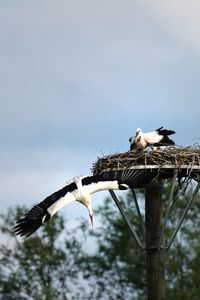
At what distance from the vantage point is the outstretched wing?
16.1m

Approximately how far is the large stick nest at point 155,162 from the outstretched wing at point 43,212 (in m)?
0.79

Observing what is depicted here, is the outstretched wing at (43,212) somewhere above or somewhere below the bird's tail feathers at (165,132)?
below

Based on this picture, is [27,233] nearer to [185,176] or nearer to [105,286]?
[185,176]

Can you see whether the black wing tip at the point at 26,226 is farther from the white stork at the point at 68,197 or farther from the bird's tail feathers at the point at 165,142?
the bird's tail feathers at the point at 165,142

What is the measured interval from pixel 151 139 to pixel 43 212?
2.38m

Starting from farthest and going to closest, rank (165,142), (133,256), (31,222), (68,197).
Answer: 1. (133,256)
2. (165,142)
3. (31,222)
4. (68,197)

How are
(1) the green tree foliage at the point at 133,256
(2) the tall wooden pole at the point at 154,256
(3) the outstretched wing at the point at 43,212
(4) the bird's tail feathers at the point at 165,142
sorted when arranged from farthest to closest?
(1) the green tree foliage at the point at 133,256 → (4) the bird's tail feathers at the point at 165,142 → (2) the tall wooden pole at the point at 154,256 → (3) the outstretched wing at the point at 43,212

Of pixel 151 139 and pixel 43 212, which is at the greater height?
pixel 151 139

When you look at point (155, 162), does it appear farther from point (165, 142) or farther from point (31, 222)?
point (31, 222)

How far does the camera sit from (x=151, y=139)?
1739cm

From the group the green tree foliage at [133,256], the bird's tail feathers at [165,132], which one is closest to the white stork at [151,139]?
the bird's tail feathers at [165,132]

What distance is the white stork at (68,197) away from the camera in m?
16.2

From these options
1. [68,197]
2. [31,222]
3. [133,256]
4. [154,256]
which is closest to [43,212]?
[31,222]

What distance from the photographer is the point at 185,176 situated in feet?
54.4
